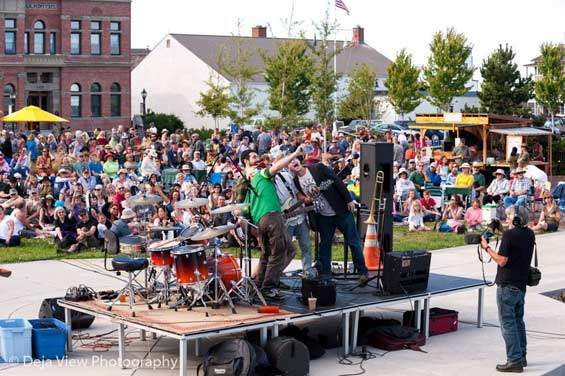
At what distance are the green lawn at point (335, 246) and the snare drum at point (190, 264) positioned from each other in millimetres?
8362

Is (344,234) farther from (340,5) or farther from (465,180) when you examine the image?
(340,5)

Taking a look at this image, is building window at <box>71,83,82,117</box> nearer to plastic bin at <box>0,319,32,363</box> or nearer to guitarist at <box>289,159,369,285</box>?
guitarist at <box>289,159,369,285</box>

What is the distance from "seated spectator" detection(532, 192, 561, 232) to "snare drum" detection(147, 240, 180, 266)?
1497 centimetres

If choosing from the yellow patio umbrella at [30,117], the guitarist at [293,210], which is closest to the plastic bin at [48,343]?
the guitarist at [293,210]

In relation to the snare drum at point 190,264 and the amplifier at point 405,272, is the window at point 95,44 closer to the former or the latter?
the amplifier at point 405,272

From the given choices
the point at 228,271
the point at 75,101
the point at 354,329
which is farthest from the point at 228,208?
the point at 75,101

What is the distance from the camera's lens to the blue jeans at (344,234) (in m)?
15.4

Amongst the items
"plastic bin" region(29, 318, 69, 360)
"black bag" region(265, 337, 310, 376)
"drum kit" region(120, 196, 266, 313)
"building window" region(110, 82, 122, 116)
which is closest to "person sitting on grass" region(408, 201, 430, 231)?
"drum kit" region(120, 196, 266, 313)

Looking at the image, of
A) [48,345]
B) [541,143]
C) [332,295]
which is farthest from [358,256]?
[541,143]

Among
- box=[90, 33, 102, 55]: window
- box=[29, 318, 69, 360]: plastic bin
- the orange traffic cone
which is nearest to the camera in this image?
box=[29, 318, 69, 360]: plastic bin

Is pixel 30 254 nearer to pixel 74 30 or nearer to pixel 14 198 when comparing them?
pixel 14 198

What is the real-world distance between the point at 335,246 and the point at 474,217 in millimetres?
4509

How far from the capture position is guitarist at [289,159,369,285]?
15023 mm

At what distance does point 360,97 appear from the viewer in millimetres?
66375
